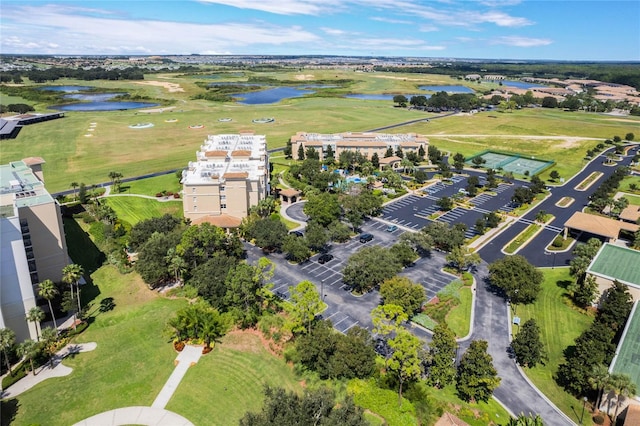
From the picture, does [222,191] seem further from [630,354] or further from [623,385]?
[630,354]

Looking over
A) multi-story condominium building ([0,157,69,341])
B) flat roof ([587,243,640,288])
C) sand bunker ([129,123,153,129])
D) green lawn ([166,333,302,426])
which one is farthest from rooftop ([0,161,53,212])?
sand bunker ([129,123,153,129])

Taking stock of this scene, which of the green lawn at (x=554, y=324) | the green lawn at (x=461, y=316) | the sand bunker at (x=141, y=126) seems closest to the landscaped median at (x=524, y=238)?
the green lawn at (x=554, y=324)

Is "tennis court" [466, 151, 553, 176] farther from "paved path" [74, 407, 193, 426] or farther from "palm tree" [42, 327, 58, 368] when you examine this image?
"palm tree" [42, 327, 58, 368]

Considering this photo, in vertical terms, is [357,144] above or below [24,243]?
above

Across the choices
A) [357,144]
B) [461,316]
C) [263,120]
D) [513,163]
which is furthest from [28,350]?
[263,120]

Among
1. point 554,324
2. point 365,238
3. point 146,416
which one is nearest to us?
point 146,416

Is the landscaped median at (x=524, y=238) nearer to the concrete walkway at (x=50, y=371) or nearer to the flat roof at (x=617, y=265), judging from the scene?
the flat roof at (x=617, y=265)

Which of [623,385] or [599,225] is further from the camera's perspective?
[599,225]

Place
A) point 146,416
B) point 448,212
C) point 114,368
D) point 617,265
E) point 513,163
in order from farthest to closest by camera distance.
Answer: point 513,163 < point 448,212 < point 617,265 < point 114,368 < point 146,416
